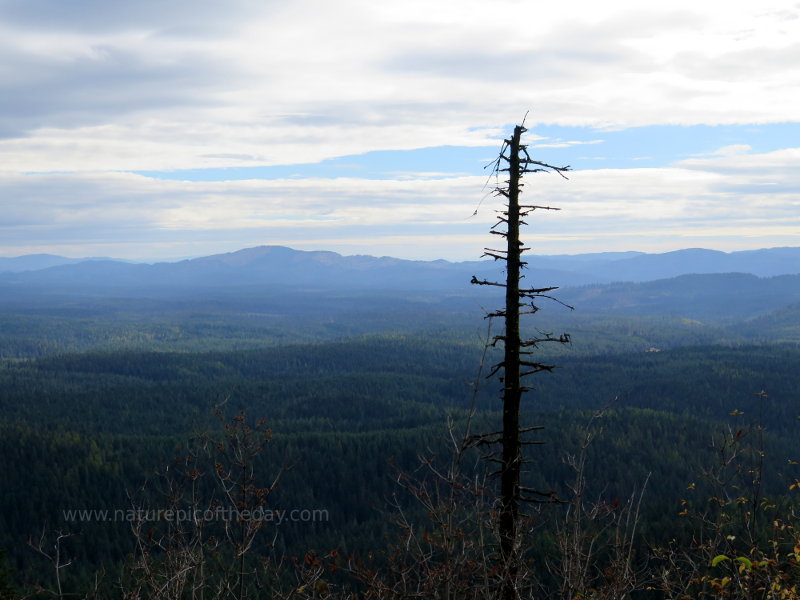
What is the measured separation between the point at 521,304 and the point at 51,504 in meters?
115

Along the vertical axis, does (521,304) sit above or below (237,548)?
above

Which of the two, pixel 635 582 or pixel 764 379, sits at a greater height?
pixel 635 582

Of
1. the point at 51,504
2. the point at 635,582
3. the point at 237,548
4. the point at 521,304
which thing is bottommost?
the point at 51,504

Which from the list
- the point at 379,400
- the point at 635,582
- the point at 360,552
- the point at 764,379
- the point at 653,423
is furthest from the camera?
the point at 764,379

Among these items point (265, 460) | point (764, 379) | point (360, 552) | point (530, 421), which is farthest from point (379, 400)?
point (764, 379)

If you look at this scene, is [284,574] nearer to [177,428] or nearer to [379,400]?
[177,428]

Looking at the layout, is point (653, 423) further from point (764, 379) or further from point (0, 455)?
point (0, 455)

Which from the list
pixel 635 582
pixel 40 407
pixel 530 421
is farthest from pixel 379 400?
pixel 635 582

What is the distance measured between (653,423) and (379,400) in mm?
74794

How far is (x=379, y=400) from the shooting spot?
606 ft

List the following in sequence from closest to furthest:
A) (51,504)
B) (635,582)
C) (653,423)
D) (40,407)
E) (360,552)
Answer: (635,582) → (360,552) → (51,504) → (653,423) → (40,407)

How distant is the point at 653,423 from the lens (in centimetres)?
14062

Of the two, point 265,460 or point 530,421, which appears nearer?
point 265,460

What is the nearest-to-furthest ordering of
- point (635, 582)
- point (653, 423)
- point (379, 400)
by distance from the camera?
point (635, 582) → point (653, 423) → point (379, 400)
